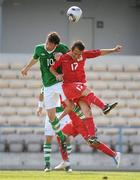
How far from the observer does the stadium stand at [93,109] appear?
1950cm

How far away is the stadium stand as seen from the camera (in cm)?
1950

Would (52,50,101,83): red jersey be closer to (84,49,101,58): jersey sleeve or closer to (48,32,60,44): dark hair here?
(84,49,101,58): jersey sleeve

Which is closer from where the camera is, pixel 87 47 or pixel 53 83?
pixel 53 83

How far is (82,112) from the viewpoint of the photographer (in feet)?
40.8

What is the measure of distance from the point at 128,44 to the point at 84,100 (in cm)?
1459

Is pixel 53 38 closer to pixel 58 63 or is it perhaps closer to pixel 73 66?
pixel 58 63

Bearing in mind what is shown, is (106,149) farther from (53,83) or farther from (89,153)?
(89,153)

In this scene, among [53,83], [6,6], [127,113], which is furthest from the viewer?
[6,6]

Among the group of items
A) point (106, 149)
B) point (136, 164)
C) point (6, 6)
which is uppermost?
point (6, 6)

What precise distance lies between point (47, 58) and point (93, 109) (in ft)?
29.2

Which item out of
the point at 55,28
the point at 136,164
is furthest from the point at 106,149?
the point at 55,28

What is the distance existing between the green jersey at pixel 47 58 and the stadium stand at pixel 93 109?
21.1 ft

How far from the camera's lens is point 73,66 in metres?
12.4

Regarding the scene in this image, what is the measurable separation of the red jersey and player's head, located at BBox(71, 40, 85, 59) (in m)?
0.08
